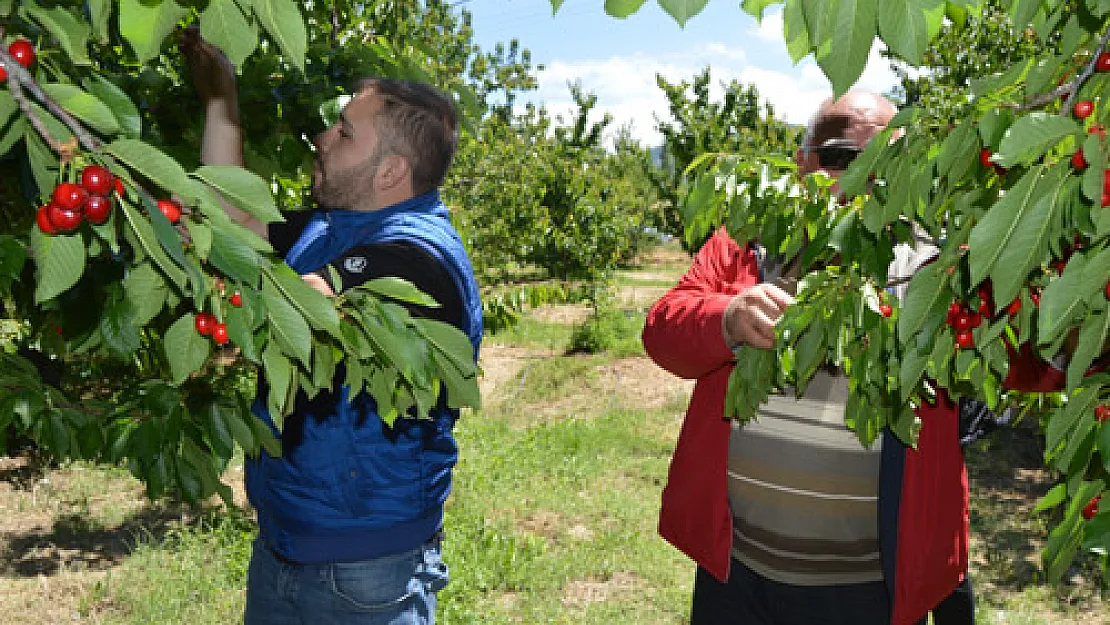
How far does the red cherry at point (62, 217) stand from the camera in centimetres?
84

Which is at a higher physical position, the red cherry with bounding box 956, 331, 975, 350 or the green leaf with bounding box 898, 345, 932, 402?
the red cherry with bounding box 956, 331, 975, 350

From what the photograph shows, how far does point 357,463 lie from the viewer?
1853mm

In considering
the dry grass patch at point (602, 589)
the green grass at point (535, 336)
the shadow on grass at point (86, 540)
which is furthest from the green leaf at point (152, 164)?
the green grass at point (535, 336)

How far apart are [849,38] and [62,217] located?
844 mm

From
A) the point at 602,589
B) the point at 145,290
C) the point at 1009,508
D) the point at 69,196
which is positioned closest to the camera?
the point at 69,196

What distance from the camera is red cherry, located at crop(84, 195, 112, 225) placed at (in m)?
0.85

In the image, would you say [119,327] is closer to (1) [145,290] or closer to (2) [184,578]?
(1) [145,290]

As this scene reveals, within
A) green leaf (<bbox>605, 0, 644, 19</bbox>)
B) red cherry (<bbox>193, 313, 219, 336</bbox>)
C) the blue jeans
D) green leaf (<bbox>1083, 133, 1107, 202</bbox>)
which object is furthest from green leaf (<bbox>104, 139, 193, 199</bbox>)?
the blue jeans

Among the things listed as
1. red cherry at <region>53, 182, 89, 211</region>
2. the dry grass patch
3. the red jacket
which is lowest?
the dry grass patch

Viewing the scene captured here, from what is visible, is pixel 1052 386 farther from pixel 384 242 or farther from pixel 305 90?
pixel 305 90

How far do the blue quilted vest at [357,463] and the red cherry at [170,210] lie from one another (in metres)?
0.83

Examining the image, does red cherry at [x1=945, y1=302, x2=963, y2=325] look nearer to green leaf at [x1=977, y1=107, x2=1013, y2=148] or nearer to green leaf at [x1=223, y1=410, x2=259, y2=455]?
green leaf at [x1=977, y1=107, x2=1013, y2=148]

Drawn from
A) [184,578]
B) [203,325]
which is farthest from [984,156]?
[184,578]

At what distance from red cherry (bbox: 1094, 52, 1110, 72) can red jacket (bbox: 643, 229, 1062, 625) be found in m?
0.93
